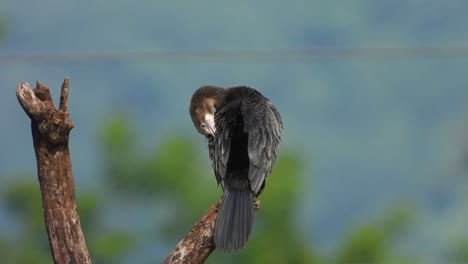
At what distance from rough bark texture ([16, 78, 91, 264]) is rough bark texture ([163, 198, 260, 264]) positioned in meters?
0.34

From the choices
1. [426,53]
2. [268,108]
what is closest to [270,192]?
[426,53]

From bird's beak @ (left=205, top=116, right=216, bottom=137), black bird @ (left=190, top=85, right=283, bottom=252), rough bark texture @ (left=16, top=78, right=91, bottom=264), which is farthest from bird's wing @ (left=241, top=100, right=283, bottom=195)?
rough bark texture @ (left=16, top=78, right=91, bottom=264)

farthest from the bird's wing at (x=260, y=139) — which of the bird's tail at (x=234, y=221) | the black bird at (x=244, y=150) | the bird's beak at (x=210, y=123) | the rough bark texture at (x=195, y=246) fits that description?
the rough bark texture at (x=195, y=246)

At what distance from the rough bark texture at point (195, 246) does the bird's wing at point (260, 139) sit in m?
0.62

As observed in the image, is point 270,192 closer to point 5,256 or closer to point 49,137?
point 5,256

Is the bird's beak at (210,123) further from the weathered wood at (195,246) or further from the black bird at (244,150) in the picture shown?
the weathered wood at (195,246)

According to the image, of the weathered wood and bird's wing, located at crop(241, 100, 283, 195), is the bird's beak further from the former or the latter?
the weathered wood

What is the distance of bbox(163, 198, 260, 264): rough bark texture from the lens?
4117 mm

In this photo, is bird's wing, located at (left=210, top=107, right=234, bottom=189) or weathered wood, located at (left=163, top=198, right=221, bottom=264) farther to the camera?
bird's wing, located at (left=210, top=107, right=234, bottom=189)

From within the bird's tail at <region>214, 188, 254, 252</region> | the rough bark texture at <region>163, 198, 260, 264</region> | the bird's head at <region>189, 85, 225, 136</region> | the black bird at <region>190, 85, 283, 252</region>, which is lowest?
the rough bark texture at <region>163, 198, 260, 264</region>

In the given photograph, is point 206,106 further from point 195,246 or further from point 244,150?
point 195,246

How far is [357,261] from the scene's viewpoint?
9.51 meters

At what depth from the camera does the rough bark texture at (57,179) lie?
3.89 meters

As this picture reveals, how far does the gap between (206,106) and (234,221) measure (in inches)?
→ 53.4
